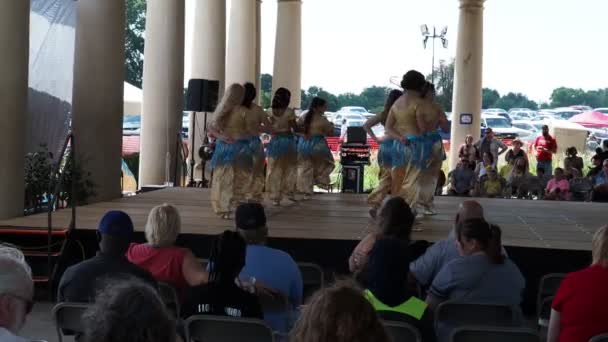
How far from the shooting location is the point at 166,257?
19.9 ft

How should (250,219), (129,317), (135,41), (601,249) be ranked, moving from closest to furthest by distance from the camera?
(129,317), (601,249), (250,219), (135,41)

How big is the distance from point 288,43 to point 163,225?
18.2m

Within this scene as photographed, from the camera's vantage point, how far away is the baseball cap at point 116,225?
527 cm

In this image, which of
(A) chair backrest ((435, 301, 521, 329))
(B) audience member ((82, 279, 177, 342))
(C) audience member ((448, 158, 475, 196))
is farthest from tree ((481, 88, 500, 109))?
(B) audience member ((82, 279, 177, 342))

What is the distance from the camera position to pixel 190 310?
4.84 metres

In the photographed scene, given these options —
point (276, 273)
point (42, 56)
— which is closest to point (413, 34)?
point (42, 56)

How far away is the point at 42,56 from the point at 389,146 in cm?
570

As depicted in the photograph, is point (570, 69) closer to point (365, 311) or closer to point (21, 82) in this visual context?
point (21, 82)

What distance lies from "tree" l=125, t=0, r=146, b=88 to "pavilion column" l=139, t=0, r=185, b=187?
3036 cm

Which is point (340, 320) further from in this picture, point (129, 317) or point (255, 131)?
point (255, 131)

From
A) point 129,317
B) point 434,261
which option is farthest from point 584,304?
point 129,317

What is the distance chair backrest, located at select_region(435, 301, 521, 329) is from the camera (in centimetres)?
515

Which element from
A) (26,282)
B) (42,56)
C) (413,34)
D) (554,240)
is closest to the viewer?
(26,282)

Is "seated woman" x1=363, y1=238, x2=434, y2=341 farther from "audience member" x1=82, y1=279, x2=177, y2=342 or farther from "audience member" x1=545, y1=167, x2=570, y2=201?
"audience member" x1=545, y1=167, x2=570, y2=201
